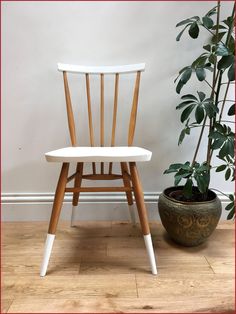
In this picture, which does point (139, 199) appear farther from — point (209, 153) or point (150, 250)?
→ point (209, 153)

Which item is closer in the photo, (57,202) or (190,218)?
(57,202)

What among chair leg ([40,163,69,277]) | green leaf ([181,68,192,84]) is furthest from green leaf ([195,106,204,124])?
chair leg ([40,163,69,277])

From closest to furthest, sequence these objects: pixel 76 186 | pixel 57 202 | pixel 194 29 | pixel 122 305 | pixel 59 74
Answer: pixel 122 305 → pixel 57 202 → pixel 194 29 → pixel 76 186 → pixel 59 74

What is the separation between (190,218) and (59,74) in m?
0.82

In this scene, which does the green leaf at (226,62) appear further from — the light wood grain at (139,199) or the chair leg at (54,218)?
the chair leg at (54,218)

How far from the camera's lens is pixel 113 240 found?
1.05 m

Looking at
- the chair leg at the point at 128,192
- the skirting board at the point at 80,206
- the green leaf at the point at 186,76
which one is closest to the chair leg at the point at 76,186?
the skirting board at the point at 80,206

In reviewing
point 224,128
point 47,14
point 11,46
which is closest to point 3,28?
point 11,46

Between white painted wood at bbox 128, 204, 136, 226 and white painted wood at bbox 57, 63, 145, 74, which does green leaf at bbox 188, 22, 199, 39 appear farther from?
white painted wood at bbox 128, 204, 136, 226

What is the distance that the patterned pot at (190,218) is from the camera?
92 centimetres

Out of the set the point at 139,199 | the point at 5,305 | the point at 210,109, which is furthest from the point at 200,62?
the point at 5,305

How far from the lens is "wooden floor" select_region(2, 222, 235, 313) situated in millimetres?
701

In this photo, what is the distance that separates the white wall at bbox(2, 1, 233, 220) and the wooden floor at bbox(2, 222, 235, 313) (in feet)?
0.67

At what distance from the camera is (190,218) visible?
92 centimetres
